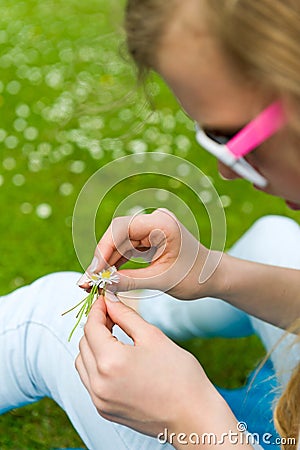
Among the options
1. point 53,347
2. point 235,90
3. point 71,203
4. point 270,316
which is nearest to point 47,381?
point 53,347

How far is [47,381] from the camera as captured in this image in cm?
143

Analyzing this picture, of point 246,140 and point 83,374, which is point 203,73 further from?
point 83,374

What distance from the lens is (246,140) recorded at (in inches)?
37.2

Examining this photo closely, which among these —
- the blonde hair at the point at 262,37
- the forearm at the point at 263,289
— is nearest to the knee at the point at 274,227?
the forearm at the point at 263,289

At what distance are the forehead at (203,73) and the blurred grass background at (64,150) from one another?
0.49m

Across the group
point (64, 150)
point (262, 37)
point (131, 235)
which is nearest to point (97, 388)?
point (131, 235)

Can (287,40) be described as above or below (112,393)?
above

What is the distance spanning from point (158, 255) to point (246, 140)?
428 mm

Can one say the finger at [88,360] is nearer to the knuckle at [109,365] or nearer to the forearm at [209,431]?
the knuckle at [109,365]

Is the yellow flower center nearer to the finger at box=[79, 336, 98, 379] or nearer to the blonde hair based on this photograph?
the finger at box=[79, 336, 98, 379]

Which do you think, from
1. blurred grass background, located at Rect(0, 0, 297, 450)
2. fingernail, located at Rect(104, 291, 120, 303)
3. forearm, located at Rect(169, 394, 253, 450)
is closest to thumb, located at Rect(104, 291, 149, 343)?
fingernail, located at Rect(104, 291, 120, 303)

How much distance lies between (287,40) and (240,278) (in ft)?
2.12

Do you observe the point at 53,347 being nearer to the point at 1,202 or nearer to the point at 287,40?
the point at 287,40

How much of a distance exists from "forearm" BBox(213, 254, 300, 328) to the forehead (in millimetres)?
515
